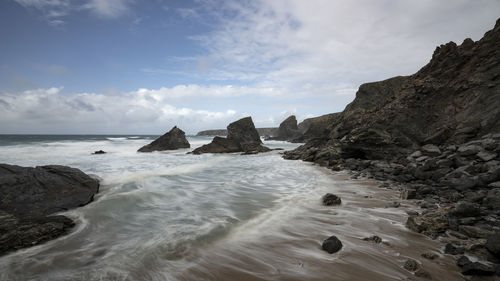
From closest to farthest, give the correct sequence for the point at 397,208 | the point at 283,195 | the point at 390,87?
the point at 397,208 < the point at 283,195 < the point at 390,87

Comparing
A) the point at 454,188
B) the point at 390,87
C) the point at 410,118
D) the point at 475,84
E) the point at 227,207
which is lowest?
the point at 227,207

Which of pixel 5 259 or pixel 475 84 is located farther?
pixel 475 84

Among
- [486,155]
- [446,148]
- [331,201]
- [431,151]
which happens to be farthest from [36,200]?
[446,148]

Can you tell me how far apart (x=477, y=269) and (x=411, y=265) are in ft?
2.27

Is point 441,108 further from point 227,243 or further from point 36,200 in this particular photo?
point 36,200

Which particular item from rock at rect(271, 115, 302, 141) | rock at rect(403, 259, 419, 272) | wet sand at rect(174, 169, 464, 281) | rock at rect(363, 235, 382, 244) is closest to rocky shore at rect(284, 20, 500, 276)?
wet sand at rect(174, 169, 464, 281)

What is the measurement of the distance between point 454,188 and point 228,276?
24.5ft

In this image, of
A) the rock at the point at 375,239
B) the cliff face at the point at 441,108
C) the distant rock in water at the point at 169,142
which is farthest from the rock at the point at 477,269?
the distant rock in water at the point at 169,142

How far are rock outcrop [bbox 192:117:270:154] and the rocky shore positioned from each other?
1047cm

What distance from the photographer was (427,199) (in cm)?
655

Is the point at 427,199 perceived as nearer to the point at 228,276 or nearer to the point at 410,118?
the point at 228,276

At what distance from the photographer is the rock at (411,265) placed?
3.22 metres

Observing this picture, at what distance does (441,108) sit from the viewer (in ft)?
50.7

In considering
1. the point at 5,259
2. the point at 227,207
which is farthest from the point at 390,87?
the point at 5,259
